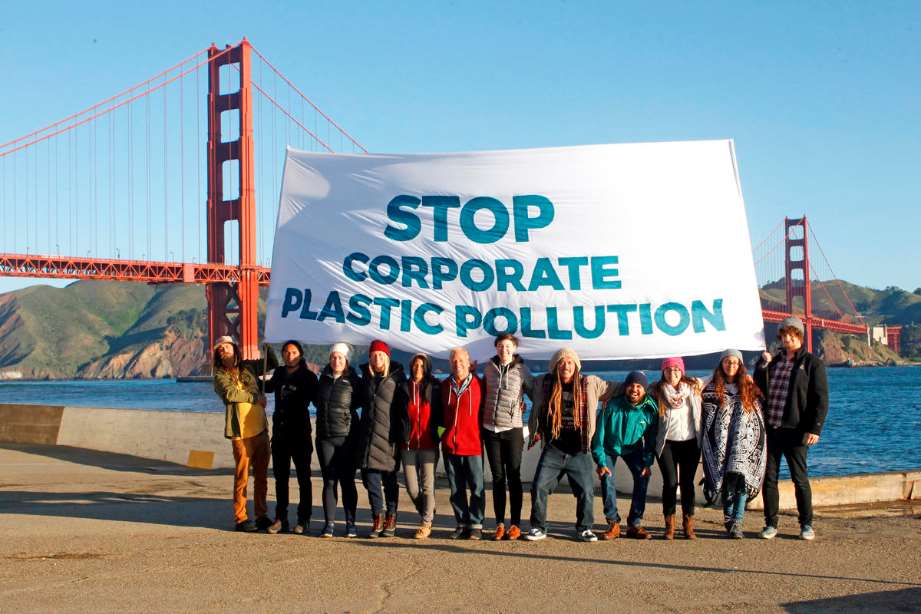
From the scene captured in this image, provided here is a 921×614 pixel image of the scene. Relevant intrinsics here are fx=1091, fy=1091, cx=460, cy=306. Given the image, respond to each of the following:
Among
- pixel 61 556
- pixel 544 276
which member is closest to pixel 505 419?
pixel 544 276

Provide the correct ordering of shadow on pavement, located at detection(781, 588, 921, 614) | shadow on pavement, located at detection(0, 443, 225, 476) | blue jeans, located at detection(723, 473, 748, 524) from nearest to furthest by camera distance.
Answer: shadow on pavement, located at detection(781, 588, 921, 614) < blue jeans, located at detection(723, 473, 748, 524) < shadow on pavement, located at detection(0, 443, 225, 476)

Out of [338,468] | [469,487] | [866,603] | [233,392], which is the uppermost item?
[233,392]

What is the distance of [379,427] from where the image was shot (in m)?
6.86

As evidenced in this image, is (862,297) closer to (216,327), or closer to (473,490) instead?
(216,327)

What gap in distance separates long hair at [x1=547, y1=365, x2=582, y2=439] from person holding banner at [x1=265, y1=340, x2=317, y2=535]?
1.58m

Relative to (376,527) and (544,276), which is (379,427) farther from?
(544,276)

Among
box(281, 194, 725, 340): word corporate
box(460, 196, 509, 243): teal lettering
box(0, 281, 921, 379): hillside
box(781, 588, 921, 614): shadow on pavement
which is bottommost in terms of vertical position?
box(781, 588, 921, 614): shadow on pavement

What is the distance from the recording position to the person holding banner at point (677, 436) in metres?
6.84

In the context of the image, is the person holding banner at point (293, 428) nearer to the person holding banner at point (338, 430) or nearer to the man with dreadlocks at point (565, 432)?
the person holding banner at point (338, 430)

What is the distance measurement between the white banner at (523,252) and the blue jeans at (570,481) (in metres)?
0.67

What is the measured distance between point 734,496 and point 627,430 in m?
0.79

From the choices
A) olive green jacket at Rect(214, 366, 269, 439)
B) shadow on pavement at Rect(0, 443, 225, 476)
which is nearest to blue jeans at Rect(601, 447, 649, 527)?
olive green jacket at Rect(214, 366, 269, 439)

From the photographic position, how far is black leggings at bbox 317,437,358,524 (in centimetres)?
694

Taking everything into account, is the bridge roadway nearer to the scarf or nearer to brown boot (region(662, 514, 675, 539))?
brown boot (region(662, 514, 675, 539))
